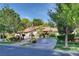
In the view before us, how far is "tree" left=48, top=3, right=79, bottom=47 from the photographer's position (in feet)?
7.88

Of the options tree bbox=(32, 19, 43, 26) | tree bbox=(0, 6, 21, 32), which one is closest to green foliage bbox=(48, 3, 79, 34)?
tree bbox=(32, 19, 43, 26)

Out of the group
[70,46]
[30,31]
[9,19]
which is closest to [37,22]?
[30,31]

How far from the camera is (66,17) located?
2.41m

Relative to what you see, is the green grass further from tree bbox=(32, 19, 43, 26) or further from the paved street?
tree bbox=(32, 19, 43, 26)

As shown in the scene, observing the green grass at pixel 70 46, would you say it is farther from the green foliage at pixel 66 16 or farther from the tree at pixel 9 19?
the tree at pixel 9 19

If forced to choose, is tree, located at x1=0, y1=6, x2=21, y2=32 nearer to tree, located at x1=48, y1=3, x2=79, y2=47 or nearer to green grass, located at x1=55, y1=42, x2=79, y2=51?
tree, located at x1=48, y1=3, x2=79, y2=47

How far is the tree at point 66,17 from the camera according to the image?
240 centimetres

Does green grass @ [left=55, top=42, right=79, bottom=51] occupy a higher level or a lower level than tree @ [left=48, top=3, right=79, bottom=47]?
lower

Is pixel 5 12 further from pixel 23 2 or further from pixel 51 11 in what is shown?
pixel 51 11

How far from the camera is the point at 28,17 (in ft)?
7.95

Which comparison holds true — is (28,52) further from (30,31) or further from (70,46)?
(70,46)

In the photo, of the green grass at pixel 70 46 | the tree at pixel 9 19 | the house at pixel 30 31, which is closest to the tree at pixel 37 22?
the house at pixel 30 31

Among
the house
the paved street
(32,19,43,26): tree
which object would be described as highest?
(32,19,43,26): tree

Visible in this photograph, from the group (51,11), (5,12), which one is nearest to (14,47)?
(5,12)
